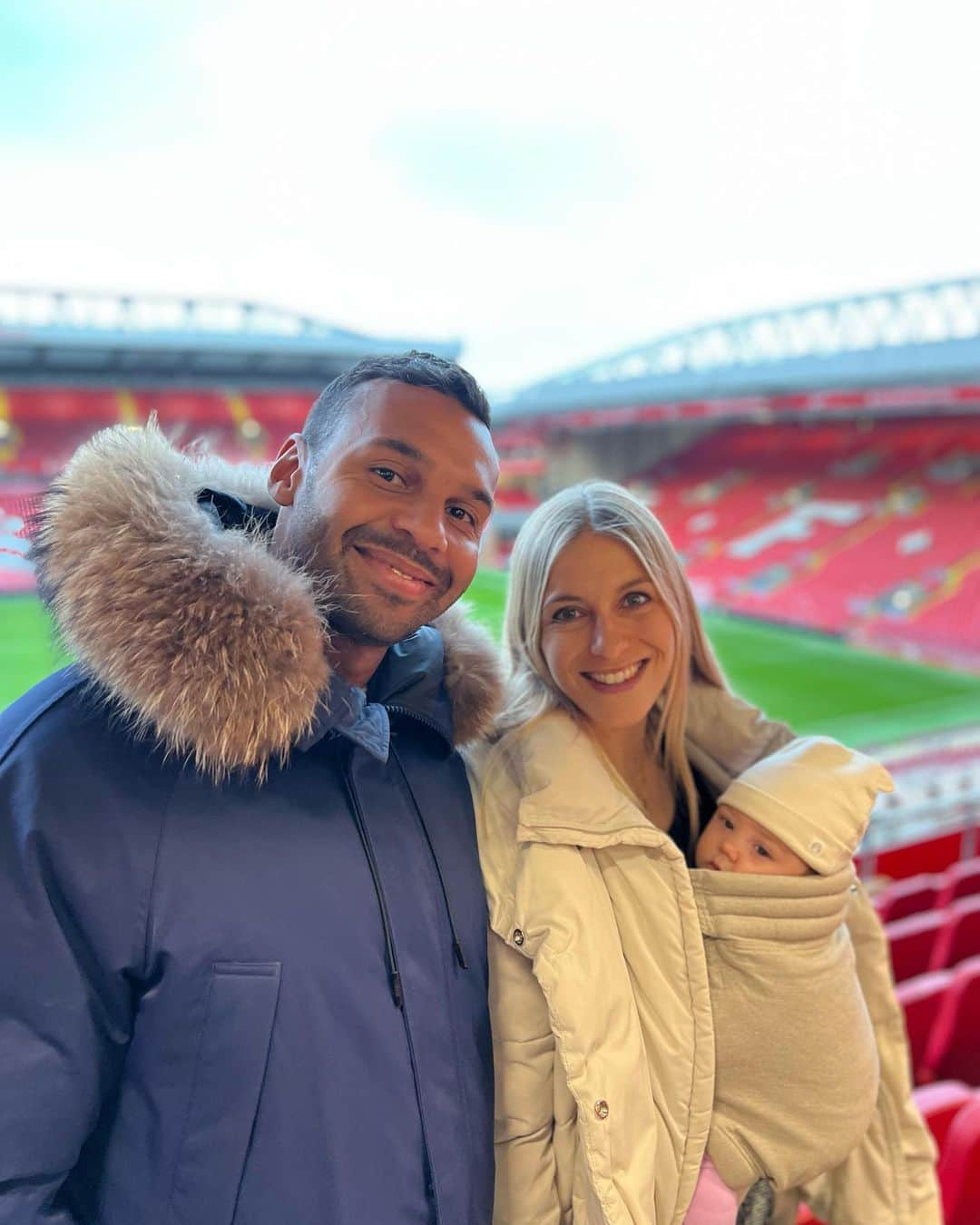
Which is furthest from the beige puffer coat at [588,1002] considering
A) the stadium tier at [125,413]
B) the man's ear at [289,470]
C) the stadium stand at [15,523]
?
the stadium tier at [125,413]

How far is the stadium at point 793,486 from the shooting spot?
9.48 ft

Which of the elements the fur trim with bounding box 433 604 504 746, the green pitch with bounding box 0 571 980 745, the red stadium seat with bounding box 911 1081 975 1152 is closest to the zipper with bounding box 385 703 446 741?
the fur trim with bounding box 433 604 504 746

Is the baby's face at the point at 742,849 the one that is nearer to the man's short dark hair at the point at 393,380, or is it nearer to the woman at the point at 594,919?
the woman at the point at 594,919

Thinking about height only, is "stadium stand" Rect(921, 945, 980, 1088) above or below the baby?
below

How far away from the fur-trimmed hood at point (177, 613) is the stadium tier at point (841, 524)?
933cm

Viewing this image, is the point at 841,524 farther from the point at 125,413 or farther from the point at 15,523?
the point at 15,523

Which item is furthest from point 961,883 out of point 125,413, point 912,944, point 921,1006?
point 125,413

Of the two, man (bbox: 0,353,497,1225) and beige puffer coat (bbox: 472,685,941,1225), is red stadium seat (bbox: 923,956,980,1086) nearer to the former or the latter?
beige puffer coat (bbox: 472,685,941,1225)

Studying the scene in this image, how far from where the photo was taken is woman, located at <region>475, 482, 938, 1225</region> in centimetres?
73

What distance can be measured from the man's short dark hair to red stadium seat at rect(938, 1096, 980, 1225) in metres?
1.11

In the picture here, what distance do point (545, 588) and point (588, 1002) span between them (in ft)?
1.50

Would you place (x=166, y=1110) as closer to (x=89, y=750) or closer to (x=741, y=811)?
(x=89, y=750)

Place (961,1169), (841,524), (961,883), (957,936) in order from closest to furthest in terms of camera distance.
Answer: (961,1169), (957,936), (961,883), (841,524)

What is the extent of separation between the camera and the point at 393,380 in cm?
76
